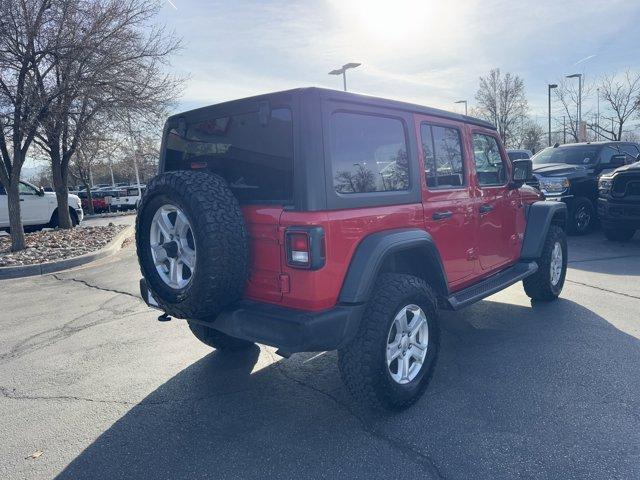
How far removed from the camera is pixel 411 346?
3221 millimetres

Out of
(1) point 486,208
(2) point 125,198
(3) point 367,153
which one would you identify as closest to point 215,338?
(3) point 367,153

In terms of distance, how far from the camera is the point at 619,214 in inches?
325

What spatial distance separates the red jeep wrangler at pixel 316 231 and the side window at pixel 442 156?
18 mm

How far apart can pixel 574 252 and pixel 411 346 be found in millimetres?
6295

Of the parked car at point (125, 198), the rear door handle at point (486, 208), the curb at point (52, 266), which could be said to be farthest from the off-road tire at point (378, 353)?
the parked car at point (125, 198)

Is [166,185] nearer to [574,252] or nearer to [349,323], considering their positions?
[349,323]

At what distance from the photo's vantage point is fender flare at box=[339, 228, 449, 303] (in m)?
2.77

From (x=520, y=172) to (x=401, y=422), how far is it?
9.37 feet

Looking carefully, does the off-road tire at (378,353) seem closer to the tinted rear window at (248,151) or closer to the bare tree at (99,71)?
the tinted rear window at (248,151)

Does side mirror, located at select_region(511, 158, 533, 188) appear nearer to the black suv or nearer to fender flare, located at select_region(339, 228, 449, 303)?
fender flare, located at select_region(339, 228, 449, 303)

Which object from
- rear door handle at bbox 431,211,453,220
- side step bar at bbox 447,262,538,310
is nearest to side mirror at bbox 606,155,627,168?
side step bar at bbox 447,262,538,310

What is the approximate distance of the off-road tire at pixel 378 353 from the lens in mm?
2846

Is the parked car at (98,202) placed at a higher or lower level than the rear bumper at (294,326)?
higher

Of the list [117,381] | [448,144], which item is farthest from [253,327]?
[448,144]
